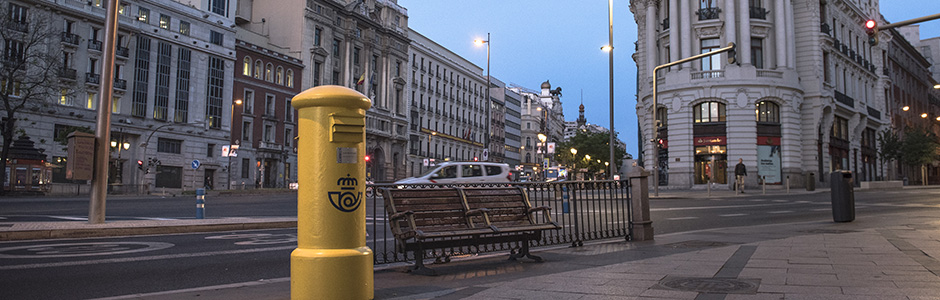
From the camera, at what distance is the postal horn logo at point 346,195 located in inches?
192

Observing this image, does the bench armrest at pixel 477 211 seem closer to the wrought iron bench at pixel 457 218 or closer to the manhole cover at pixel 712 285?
the wrought iron bench at pixel 457 218

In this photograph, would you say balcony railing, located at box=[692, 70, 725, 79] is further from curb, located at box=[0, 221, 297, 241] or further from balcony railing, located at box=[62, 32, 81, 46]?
balcony railing, located at box=[62, 32, 81, 46]

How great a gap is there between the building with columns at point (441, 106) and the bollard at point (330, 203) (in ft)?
237

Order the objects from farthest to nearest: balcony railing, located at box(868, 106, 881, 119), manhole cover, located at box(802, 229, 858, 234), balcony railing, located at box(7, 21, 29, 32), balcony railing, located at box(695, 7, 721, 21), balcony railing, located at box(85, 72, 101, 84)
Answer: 1. balcony railing, located at box(868, 106, 881, 119)
2. balcony railing, located at box(85, 72, 101, 84)
3. balcony railing, located at box(695, 7, 721, 21)
4. balcony railing, located at box(7, 21, 29, 32)
5. manhole cover, located at box(802, 229, 858, 234)

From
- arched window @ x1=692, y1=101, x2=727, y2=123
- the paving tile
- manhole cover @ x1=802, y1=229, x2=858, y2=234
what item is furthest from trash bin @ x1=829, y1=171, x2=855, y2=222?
arched window @ x1=692, y1=101, x2=727, y2=123

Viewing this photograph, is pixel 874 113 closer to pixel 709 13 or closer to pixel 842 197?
pixel 709 13

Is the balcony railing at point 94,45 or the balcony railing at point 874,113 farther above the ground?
the balcony railing at point 94,45

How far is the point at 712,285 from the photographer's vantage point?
18.2 feet

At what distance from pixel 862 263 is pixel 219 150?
2201 inches

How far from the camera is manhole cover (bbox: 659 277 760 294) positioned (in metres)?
5.28

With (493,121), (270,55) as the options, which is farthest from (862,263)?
(493,121)

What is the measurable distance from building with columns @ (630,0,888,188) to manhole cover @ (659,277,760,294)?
1490 inches

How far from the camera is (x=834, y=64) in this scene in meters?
51.2

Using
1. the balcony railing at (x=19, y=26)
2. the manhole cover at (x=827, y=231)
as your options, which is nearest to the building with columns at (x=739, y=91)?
the manhole cover at (x=827, y=231)
